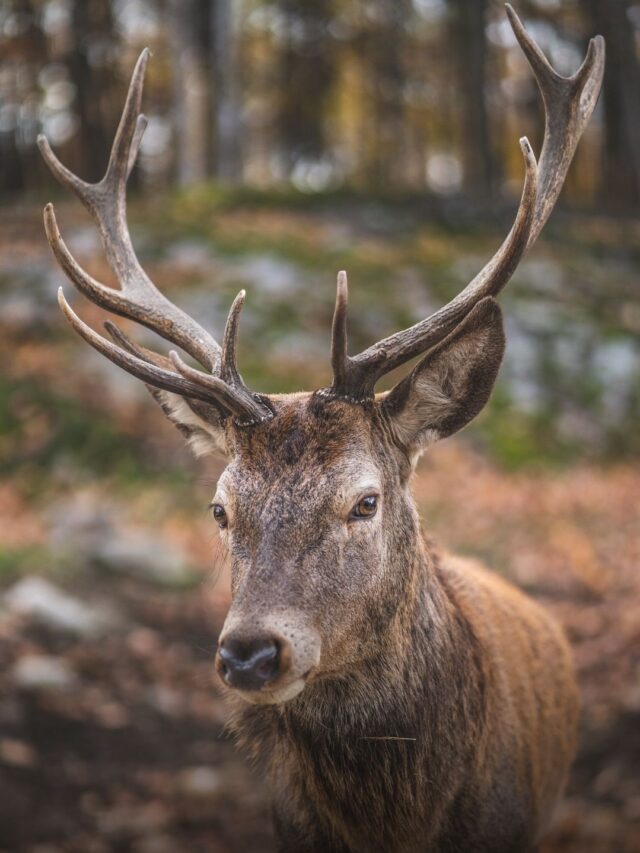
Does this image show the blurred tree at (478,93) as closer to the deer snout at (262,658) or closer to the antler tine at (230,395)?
the antler tine at (230,395)

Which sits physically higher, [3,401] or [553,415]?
[3,401]

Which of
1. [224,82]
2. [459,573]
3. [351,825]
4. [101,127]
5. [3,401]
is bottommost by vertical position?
[351,825]

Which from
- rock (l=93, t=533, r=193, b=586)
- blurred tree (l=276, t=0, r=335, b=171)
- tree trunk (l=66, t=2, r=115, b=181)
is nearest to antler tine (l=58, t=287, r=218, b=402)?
rock (l=93, t=533, r=193, b=586)

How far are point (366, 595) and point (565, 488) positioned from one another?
6082 mm

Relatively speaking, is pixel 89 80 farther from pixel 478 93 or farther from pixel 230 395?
pixel 230 395

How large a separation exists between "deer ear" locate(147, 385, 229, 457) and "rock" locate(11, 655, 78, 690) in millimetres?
3014

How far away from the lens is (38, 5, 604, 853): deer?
9.95ft

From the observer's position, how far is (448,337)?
3316mm

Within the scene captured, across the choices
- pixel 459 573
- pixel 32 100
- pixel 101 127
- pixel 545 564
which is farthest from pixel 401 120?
pixel 459 573

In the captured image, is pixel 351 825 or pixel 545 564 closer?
pixel 351 825

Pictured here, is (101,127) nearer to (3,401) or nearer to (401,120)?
(401,120)

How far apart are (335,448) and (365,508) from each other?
23 centimetres

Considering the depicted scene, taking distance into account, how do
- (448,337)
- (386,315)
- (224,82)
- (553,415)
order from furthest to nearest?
(224,82) → (386,315) → (553,415) → (448,337)

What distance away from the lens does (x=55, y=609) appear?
271 inches
